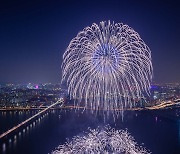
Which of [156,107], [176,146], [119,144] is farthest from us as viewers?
[156,107]

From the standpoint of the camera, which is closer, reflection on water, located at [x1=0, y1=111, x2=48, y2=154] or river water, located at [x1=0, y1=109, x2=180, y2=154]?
reflection on water, located at [x1=0, y1=111, x2=48, y2=154]

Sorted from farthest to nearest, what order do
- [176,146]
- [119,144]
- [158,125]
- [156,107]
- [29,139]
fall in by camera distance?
[156,107] → [158,125] → [29,139] → [176,146] → [119,144]

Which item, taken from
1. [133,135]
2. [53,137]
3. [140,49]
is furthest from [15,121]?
[140,49]

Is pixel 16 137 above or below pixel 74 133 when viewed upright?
below

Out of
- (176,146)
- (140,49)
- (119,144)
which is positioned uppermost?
(140,49)

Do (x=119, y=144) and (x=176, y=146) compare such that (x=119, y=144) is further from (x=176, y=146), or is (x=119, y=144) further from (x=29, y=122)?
(x=29, y=122)

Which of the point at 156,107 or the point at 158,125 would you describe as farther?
the point at 156,107

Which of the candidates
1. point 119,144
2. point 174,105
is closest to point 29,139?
point 119,144

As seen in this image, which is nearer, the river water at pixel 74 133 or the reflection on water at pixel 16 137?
the reflection on water at pixel 16 137

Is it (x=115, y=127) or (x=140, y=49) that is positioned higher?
(x=140, y=49)

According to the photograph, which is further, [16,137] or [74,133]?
[74,133]
